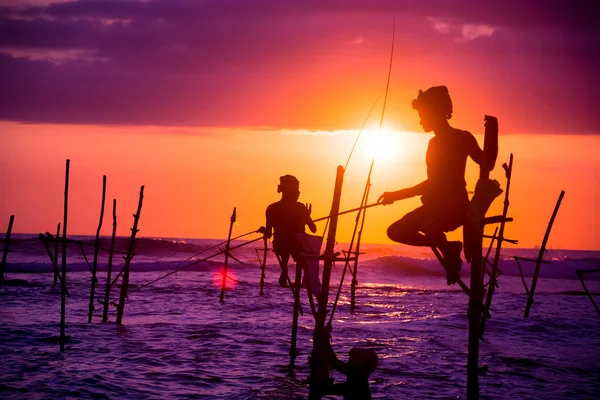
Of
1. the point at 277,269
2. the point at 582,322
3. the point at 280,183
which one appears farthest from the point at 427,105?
the point at 277,269

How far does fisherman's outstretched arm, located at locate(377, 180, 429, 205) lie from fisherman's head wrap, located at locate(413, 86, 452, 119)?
2.82 ft

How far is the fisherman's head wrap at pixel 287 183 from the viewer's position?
14117mm

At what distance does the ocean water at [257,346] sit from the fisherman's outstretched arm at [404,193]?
638cm

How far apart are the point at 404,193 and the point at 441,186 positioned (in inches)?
17.4

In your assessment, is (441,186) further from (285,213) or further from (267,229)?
(267,229)

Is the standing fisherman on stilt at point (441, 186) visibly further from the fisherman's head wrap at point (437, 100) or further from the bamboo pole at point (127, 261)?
the bamboo pole at point (127, 261)

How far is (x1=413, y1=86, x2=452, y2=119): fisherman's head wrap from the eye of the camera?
8.92 m

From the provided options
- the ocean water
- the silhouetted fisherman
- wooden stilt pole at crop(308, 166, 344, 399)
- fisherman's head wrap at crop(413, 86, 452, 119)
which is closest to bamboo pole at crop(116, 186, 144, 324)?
the ocean water

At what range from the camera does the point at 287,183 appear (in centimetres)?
1412

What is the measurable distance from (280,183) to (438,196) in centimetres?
575

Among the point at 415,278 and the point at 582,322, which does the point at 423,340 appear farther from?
the point at 415,278

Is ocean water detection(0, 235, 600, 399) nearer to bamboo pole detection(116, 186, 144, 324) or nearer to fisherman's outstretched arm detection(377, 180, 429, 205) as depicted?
bamboo pole detection(116, 186, 144, 324)

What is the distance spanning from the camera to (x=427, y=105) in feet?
29.4

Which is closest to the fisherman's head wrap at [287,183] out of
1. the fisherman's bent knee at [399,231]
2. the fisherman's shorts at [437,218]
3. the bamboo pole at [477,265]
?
the fisherman's bent knee at [399,231]
